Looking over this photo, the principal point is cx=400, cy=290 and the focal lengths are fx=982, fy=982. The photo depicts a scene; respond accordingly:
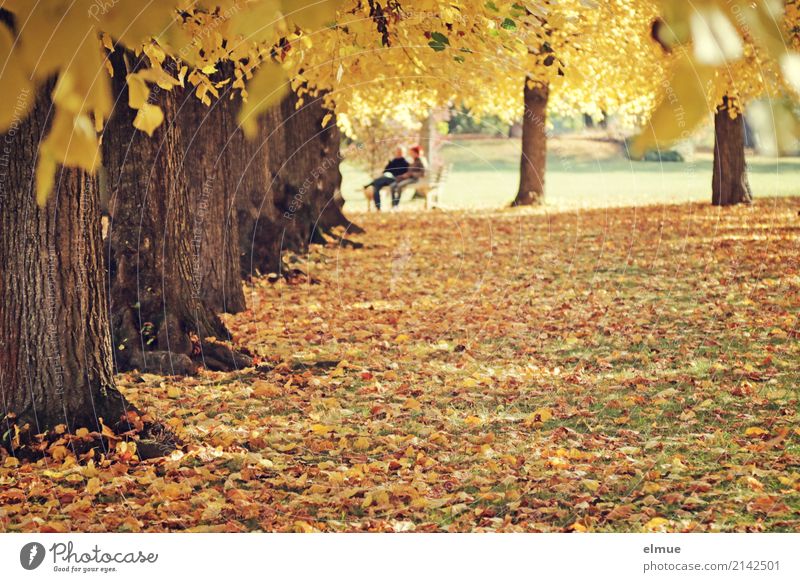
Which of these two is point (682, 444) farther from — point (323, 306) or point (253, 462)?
point (323, 306)

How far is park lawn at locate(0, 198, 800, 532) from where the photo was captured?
5.38 metres

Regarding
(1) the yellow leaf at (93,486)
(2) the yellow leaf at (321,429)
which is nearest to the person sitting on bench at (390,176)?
(2) the yellow leaf at (321,429)

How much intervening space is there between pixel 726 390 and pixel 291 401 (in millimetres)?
3352

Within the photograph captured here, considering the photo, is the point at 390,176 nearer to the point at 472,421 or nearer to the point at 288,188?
the point at 288,188

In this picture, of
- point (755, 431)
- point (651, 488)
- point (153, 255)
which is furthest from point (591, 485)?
point (153, 255)

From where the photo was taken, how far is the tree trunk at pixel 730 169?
21.3 metres

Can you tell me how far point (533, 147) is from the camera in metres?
24.8

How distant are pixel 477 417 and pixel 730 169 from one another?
16.6 meters

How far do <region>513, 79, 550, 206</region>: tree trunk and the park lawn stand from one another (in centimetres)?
1105

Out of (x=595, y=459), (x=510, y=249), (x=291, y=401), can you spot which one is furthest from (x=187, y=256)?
(x=510, y=249)

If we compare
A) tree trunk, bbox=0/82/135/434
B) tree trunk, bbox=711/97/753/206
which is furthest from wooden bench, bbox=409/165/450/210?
tree trunk, bbox=0/82/135/434

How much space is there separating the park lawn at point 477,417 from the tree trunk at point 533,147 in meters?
11.0

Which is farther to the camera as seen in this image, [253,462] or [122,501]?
[253,462]

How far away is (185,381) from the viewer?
26.6 feet
